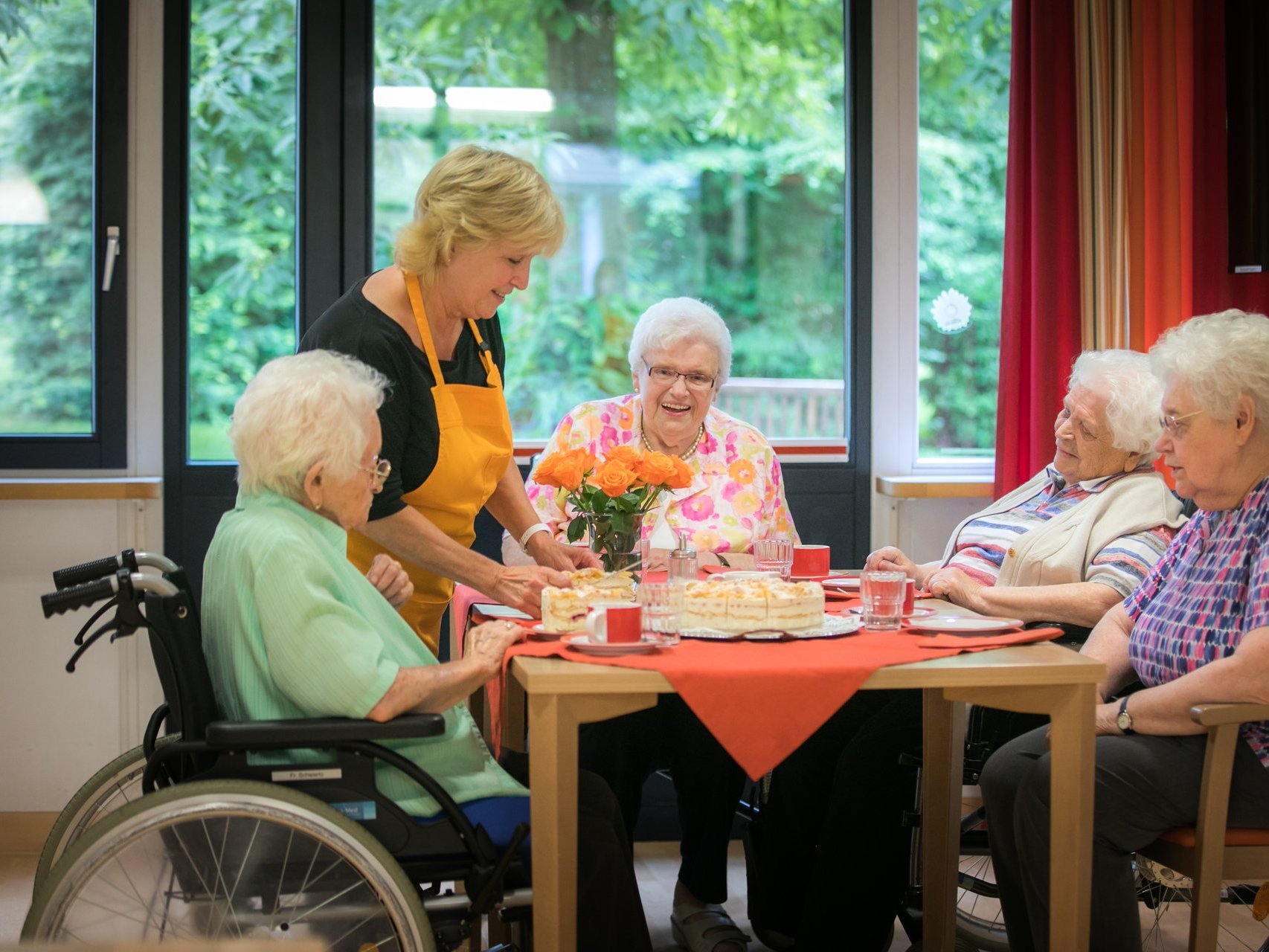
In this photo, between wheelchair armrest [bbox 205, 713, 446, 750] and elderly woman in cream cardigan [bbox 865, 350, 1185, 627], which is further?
elderly woman in cream cardigan [bbox 865, 350, 1185, 627]

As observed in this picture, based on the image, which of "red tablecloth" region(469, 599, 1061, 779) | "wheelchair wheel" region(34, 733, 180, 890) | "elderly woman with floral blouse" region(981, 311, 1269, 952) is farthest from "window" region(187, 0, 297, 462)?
"elderly woman with floral blouse" region(981, 311, 1269, 952)

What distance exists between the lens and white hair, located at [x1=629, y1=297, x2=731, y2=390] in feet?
10.3

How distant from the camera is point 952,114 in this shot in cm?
396

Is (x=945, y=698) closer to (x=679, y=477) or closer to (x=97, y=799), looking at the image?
(x=679, y=477)

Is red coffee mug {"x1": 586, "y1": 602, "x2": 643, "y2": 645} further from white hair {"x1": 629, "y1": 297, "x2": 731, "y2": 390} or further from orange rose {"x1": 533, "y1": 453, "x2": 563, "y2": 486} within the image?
white hair {"x1": 629, "y1": 297, "x2": 731, "y2": 390}

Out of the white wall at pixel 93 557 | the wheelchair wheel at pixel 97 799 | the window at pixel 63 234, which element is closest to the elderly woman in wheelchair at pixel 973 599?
the wheelchair wheel at pixel 97 799

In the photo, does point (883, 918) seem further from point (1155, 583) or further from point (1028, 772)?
point (1155, 583)

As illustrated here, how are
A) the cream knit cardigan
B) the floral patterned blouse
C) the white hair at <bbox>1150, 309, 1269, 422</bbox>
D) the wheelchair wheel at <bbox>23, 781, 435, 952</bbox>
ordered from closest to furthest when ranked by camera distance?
1. the wheelchair wheel at <bbox>23, 781, 435, 952</bbox>
2. the white hair at <bbox>1150, 309, 1269, 422</bbox>
3. the cream knit cardigan
4. the floral patterned blouse

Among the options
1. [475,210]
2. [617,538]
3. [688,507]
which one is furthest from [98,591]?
[688,507]

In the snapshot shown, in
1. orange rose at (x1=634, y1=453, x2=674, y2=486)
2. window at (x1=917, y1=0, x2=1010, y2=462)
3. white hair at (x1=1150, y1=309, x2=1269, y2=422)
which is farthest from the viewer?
window at (x1=917, y1=0, x2=1010, y2=462)

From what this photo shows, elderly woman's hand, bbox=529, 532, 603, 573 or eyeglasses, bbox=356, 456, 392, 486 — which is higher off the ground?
eyeglasses, bbox=356, 456, 392, 486

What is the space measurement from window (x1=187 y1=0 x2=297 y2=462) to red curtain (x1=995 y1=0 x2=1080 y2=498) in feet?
6.97

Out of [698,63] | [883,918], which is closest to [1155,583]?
[883,918]

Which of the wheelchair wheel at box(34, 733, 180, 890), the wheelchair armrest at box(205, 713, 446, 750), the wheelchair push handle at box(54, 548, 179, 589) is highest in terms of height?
the wheelchair push handle at box(54, 548, 179, 589)
